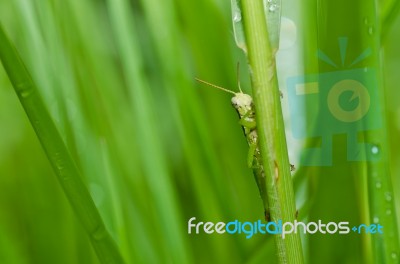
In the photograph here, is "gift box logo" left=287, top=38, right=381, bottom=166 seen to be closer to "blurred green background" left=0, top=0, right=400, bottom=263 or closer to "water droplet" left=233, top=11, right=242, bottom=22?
"blurred green background" left=0, top=0, right=400, bottom=263

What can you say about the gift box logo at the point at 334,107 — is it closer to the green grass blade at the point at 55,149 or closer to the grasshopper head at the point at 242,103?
the grasshopper head at the point at 242,103

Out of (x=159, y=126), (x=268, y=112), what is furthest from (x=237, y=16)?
(x=159, y=126)

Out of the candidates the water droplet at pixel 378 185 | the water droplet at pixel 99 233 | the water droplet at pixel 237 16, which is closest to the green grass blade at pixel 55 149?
the water droplet at pixel 99 233

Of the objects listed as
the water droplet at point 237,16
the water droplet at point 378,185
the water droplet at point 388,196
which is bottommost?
the water droplet at point 388,196

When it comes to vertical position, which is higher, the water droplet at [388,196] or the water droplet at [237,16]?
the water droplet at [237,16]

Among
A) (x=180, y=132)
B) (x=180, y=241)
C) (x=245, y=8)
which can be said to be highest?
(x=245, y=8)

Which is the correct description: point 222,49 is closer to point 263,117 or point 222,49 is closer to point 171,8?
point 171,8

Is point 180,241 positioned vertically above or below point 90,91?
below

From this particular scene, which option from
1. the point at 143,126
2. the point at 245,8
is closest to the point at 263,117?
the point at 245,8
